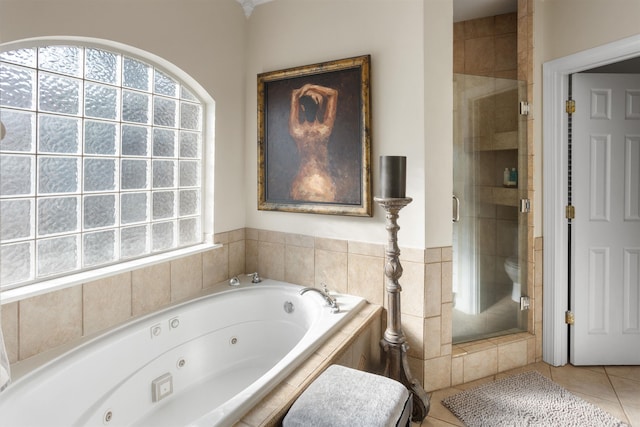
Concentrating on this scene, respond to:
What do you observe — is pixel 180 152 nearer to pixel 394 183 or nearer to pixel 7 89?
pixel 7 89

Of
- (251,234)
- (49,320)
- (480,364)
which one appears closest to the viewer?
(49,320)

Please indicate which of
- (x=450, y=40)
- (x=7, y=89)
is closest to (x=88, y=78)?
(x=7, y=89)

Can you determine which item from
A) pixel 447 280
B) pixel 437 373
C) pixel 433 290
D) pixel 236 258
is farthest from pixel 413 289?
pixel 236 258

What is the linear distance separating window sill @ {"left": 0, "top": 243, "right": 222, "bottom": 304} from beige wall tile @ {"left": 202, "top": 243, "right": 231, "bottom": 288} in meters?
0.08

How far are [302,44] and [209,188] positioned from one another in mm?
1176

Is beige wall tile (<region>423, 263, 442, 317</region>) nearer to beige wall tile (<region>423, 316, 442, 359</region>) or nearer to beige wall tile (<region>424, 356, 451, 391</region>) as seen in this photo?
beige wall tile (<region>423, 316, 442, 359</region>)

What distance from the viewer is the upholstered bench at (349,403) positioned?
1.17 meters

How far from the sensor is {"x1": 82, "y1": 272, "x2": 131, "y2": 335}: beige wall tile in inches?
69.4

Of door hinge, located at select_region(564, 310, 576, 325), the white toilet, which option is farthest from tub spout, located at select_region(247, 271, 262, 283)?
door hinge, located at select_region(564, 310, 576, 325)

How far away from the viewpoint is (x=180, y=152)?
7.75ft

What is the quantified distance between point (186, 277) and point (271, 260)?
0.61 meters

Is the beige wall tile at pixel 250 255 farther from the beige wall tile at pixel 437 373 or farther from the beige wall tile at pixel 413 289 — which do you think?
the beige wall tile at pixel 437 373

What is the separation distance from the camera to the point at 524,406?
1955mm

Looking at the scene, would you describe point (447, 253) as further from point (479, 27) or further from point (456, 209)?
point (479, 27)
